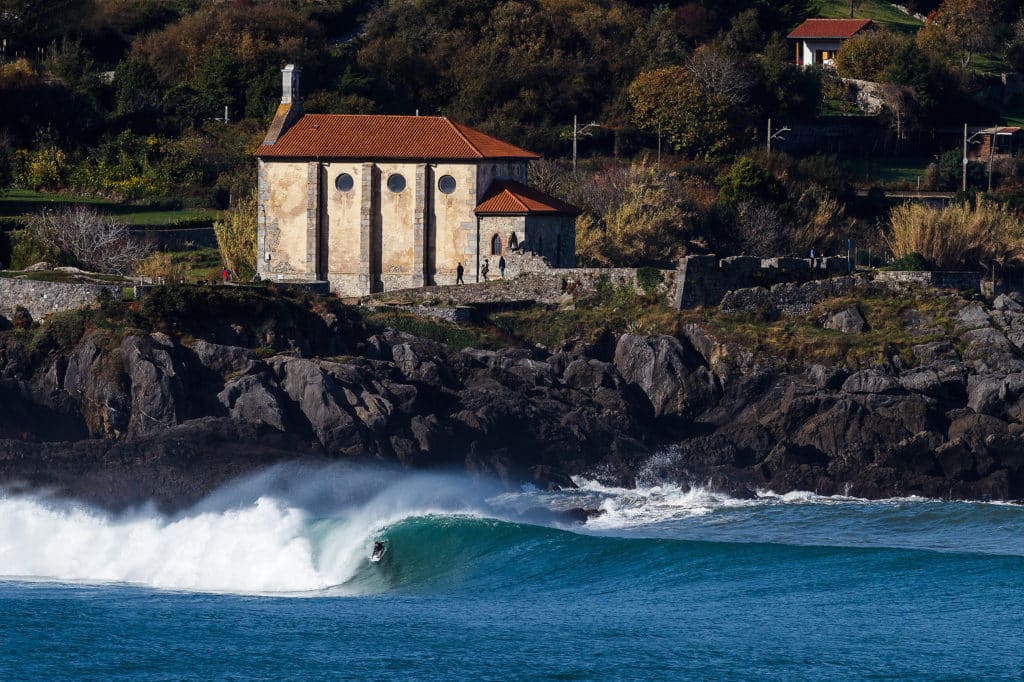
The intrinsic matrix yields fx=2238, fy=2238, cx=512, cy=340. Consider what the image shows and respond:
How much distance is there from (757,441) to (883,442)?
3.06m

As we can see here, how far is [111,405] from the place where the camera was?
170 feet

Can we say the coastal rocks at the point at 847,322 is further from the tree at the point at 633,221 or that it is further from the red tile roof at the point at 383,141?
the red tile roof at the point at 383,141

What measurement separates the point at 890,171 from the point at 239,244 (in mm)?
34841

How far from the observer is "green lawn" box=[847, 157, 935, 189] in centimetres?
9000

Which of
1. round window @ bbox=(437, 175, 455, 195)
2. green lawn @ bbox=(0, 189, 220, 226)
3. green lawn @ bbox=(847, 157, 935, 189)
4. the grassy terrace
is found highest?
round window @ bbox=(437, 175, 455, 195)

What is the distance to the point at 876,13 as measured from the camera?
382ft

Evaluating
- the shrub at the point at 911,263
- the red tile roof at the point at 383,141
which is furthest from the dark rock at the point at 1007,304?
the red tile roof at the point at 383,141

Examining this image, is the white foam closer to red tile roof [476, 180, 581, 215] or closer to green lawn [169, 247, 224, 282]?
red tile roof [476, 180, 581, 215]

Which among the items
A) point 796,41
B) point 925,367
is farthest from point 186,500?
point 796,41

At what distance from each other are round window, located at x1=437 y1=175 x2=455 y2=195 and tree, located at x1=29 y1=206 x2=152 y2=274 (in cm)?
915

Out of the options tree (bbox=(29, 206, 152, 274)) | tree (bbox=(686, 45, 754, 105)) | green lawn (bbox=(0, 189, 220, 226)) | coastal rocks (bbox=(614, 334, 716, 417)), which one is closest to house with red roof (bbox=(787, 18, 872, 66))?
tree (bbox=(686, 45, 754, 105))

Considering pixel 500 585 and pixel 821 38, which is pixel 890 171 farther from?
pixel 500 585

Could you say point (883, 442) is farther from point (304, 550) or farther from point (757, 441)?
point (304, 550)

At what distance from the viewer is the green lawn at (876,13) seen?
11419 cm
